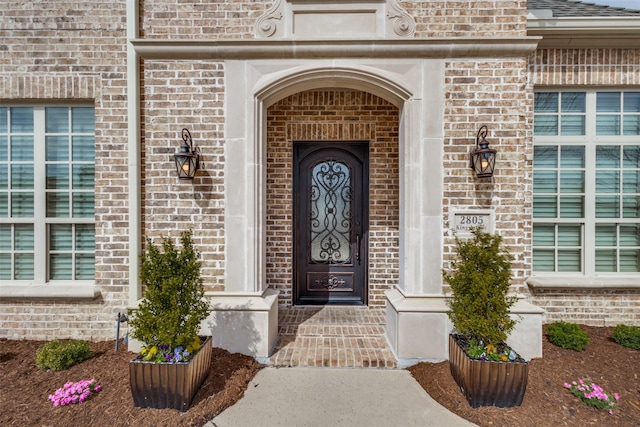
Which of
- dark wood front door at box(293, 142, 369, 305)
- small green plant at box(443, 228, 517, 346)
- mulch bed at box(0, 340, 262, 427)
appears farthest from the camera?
dark wood front door at box(293, 142, 369, 305)

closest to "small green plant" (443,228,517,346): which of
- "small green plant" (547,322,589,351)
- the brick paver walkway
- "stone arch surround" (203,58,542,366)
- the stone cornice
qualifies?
"stone arch surround" (203,58,542,366)

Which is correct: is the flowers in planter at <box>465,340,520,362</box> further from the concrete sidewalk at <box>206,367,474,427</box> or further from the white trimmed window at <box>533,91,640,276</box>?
the white trimmed window at <box>533,91,640,276</box>

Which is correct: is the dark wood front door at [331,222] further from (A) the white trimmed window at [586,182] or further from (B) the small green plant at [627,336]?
(B) the small green plant at [627,336]

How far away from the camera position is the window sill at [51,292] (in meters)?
3.57

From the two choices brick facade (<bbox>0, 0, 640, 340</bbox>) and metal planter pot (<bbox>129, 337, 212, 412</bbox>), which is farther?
brick facade (<bbox>0, 0, 640, 340</bbox>)

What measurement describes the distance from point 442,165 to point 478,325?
5.49 feet

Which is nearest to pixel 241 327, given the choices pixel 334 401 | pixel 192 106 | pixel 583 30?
pixel 334 401

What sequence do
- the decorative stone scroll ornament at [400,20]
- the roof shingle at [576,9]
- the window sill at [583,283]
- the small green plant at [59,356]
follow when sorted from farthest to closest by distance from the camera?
the roof shingle at [576,9] < the window sill at [583,283] < the decorative stone scroll ornament at [400,20] < the small green plant at [59,356]

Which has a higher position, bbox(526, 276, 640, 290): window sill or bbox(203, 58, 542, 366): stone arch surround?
bbox(203, 58, 542, 366): stone arch surround

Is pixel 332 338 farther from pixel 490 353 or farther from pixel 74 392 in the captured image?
pixel 74 392

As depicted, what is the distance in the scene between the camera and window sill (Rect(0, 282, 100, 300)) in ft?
11.7

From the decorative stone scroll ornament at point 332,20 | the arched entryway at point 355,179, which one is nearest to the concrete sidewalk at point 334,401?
the arched entryway at point 355,179

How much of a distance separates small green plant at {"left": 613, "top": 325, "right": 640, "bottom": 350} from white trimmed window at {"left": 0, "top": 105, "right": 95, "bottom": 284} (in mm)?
6450

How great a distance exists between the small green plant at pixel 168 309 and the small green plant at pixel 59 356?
4.04 feet
